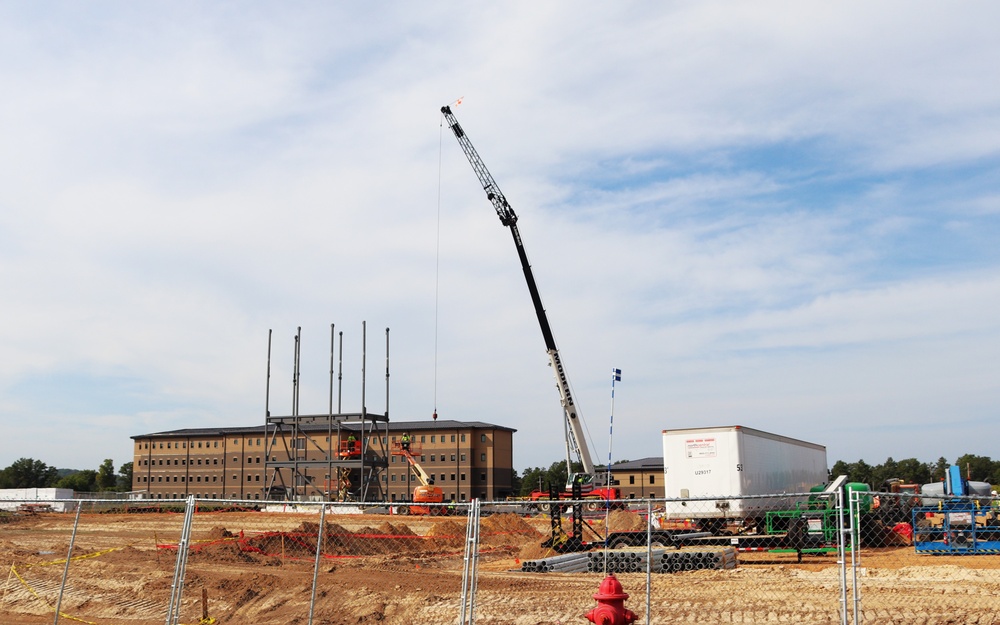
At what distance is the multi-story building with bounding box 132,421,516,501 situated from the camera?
330ft

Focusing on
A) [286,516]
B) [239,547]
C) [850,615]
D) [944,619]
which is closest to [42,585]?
[239,547]

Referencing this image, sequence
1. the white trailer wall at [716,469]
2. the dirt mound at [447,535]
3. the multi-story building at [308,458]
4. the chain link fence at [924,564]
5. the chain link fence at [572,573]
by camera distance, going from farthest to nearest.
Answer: the multi-story building at [308,458]
the dirt mound at [447,535]
the white trailer wall at [716,469]
the chain link fence at [572,573]
the chain link fence at [924,564]

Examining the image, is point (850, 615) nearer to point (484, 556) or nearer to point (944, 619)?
point (944, 619)

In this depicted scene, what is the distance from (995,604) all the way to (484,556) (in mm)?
18958

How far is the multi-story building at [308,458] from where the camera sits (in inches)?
3957

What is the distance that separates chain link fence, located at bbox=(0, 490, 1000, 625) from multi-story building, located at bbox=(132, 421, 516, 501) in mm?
65946

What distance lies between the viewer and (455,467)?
102438 mm

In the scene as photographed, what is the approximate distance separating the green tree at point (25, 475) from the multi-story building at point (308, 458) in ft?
107

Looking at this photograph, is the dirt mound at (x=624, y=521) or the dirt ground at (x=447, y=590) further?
the dirt mound at (x=624, y=521)

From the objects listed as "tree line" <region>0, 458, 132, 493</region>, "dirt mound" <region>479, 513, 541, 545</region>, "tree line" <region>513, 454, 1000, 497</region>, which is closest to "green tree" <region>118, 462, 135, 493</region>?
"tree line" <region>0, 458, 132, 493</region>

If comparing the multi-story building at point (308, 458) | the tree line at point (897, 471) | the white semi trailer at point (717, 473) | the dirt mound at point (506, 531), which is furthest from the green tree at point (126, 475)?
the white semi trailer at point (717, 473)

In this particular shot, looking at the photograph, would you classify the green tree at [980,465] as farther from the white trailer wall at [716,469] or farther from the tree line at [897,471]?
the white trailer wall at [716,469]

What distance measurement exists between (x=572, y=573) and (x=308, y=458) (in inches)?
3307

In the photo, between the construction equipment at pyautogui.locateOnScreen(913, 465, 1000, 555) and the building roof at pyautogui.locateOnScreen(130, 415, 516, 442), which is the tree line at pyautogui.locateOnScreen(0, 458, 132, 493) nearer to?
the building roof at pyautogui.locateOnScreen(130, 415, 516, 442)
